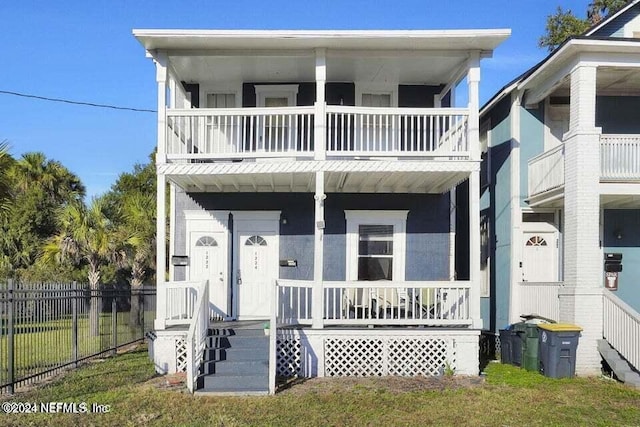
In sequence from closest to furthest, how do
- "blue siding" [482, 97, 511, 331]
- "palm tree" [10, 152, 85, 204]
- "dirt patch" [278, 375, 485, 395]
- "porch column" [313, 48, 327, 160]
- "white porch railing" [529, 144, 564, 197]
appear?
"dirt patch" [278, 375, 485, 395]
"porch column" [313, 48, 327, 160]
"white porch railing" [529, 144, 564, 197]
"blue siding" [482, 97, 511, 331]
"palm tree" [10, 152, 85, 204]

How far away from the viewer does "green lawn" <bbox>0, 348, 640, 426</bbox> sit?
25.8 feet

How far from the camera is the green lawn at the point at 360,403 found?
7.85 meters

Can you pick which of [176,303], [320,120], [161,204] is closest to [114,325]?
[176,303]

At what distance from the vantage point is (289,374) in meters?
10.8

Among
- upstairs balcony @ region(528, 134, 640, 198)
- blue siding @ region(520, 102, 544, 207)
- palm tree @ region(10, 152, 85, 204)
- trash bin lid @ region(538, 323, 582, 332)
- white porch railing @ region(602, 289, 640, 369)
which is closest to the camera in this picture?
white porch railing @ region(602, 289, 640, 369)

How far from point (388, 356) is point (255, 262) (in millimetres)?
3915

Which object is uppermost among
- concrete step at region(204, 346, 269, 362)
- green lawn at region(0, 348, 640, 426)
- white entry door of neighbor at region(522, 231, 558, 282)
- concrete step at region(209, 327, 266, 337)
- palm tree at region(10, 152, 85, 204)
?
palm tree at region(10, 152, 85, 204)

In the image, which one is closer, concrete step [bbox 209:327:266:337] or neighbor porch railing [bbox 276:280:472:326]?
neighbor porch railing [bbox 276:280:472:326]

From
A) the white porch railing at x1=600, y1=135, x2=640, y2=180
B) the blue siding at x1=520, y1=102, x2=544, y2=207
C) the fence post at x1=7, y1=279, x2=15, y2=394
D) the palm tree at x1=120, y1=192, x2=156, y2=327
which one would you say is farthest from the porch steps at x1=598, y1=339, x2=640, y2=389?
the palm tree at x1=120, y1=192, x2=156, y2=327

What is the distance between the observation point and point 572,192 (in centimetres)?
1131

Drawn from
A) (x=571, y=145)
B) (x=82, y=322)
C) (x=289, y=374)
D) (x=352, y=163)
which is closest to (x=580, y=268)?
(x=571, y=145)

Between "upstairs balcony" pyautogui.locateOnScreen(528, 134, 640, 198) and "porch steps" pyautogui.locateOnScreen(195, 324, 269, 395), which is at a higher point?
"upstairs balcony" pyautogui.locateOnScreen(528, 134, 640, 198)

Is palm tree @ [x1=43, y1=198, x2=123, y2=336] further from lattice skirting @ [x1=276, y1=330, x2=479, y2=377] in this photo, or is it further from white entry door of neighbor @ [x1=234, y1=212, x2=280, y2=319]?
lattice skirting @ [x1=276, y1=330, x2=479, y2=377]

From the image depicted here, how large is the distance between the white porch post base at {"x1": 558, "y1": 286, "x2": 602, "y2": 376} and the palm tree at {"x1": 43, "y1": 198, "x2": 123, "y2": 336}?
13.4 m
